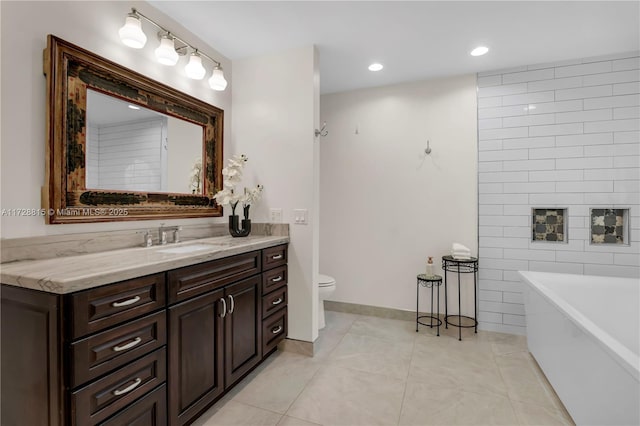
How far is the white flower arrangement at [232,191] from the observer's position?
2402 millimetres

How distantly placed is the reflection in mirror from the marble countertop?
1.51 feet

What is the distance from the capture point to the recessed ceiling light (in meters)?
2.53

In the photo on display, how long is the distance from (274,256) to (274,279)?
179 mm

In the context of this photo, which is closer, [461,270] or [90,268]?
[90,268]

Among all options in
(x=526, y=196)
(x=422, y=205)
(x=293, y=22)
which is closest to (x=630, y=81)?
(x=526, y=196)

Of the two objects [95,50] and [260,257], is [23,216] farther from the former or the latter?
[260,257]

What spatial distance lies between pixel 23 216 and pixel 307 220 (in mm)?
1661

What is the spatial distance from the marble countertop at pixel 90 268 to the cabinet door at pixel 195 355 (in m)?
0.23

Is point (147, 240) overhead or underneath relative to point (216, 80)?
underneath

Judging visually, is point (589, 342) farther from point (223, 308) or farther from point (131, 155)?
Result: point (131, 155)

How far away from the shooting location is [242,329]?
6.50 feet

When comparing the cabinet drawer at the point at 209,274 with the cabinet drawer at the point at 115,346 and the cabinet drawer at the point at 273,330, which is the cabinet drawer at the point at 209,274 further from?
the cabinet drawer at the point at 273,330

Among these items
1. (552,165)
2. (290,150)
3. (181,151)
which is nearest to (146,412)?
(181,151)

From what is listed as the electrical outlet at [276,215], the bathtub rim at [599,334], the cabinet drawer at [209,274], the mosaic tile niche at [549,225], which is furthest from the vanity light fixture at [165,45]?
the mosaic tile niche at [549,225]
